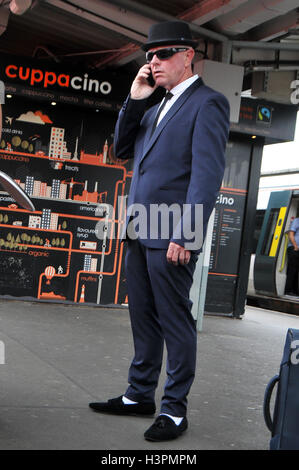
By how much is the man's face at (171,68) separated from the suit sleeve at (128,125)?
180mm

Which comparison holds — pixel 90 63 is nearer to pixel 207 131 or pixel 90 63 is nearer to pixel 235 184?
pixel 235 184

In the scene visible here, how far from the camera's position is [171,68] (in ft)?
10.8

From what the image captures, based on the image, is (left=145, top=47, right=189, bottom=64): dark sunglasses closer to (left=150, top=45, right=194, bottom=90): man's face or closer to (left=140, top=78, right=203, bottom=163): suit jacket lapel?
(left=150, top=45, right=194, bottom=90): man's face

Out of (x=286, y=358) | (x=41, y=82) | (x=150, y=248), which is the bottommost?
(x=286, y=358)

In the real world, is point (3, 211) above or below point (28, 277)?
above

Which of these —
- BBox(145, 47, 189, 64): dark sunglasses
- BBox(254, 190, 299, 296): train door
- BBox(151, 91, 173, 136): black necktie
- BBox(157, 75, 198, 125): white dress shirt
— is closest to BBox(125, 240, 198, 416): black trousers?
BBox(151, 91, 173, 136): black necktie

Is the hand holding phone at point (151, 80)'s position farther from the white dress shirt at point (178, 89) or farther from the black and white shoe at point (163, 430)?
the black and white shoe at point (163, 430)

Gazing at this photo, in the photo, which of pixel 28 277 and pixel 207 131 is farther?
pixel 28 277

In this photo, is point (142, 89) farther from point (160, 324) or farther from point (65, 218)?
point (65, 218)

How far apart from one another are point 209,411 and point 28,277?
546 centimetres

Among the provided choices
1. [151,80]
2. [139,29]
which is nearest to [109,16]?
[139,29]

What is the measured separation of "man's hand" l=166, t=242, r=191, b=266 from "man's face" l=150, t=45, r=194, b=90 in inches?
34.7
